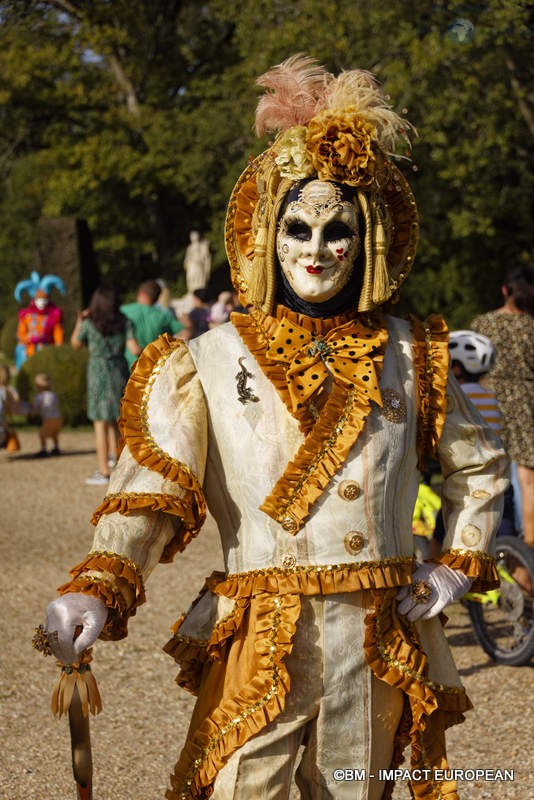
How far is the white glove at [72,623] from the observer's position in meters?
2.49

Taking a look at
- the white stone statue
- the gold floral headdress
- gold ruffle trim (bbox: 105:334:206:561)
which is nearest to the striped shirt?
the gold floral headdress

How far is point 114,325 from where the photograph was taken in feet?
32.4

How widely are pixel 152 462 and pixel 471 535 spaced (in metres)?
0.77

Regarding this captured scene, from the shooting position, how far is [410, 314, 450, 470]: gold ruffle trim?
2850 millimetres

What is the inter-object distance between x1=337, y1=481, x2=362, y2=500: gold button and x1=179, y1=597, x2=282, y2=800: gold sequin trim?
0.27 m

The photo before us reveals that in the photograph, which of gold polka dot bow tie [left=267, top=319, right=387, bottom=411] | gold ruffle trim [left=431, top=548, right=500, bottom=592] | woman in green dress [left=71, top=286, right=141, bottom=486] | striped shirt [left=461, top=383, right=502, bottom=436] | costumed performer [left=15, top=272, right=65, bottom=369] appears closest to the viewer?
gold polka dot bow tie [left=267, top=319, right=387, bottom=411]

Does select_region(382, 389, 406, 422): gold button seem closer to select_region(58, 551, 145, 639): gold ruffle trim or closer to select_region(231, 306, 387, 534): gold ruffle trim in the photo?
select_region(231, 306, 387, 534): gold ruffle trim

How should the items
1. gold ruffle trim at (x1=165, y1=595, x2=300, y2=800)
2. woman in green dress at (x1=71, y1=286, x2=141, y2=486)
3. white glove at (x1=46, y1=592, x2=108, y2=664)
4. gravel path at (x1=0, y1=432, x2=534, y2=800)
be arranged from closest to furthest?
→ white glove at (x1=46, y1=592, x2=108, y2=664) → gold ruffle trim at (x1=165, y1=595, x2=300, y2=800) → gravel path at (x1=0, y1=432, x2=534, y2=800) → woman in green dress at (x1=71, y1=286, x2=141, y2=486)

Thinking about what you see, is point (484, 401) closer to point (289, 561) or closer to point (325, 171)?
point (325, 171)

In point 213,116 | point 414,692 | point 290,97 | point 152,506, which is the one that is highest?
point 213,116

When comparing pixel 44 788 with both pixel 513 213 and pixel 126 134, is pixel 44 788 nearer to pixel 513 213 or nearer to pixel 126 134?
pixel 513 213

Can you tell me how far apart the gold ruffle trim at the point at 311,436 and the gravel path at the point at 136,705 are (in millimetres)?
1796

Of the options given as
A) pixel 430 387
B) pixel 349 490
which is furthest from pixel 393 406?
pixel 349 490

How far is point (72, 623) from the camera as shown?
98.2 inches
